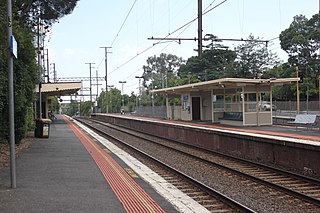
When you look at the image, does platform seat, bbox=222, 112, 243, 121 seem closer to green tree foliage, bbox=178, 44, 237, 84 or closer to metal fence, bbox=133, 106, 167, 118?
metal fence, bbox=133, 106, 167, 118

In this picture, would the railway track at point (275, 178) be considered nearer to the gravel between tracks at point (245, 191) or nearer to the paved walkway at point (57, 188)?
the gravel between tracks at point (245, 191)

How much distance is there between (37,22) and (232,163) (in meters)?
14.0

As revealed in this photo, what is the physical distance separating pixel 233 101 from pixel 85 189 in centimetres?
2263

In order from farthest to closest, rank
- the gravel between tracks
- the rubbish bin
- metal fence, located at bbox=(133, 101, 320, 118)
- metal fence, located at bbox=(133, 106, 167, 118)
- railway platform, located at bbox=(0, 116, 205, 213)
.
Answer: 1. metal fence, located at bbox=(133, 106, 167, 118)
2. metal fence, located at bbox=(133, 101, 320, 118)
3. the rubbish bin
4. the gravel between tracks
5. railway platform, located at bbox=(0, 116, 205, 213)

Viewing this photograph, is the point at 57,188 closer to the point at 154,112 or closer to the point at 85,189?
the point at 85,189

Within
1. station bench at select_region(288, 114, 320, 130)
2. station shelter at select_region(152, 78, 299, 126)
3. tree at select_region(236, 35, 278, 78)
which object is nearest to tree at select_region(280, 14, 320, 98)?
tree at select_region(236, 35, 278, 78)

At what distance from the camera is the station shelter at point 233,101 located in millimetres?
26359

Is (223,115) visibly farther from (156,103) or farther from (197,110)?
(156,103)

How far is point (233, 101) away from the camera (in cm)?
2984

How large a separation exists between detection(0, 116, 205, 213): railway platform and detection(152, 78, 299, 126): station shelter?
15049mm

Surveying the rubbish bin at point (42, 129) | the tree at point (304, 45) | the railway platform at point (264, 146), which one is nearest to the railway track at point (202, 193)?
the railway platform at point (264, 146)

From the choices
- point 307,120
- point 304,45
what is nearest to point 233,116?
point 307,120

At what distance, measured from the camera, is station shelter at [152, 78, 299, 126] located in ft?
86.5

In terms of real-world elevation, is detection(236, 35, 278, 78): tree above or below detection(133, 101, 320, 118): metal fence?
above
